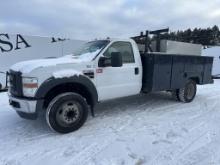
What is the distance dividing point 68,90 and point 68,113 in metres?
0.51

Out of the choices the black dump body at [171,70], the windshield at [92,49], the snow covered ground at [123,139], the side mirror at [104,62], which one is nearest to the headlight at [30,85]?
the snow covered ground at [123,139]

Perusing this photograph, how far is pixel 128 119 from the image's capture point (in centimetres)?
601

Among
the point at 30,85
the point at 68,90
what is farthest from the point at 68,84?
the point at 30,85

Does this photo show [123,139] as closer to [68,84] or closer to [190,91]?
[68,84]

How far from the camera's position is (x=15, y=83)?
504 centimetres

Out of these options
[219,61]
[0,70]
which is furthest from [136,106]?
[219,61]

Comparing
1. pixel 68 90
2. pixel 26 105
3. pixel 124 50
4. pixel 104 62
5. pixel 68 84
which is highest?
pixel 124 50

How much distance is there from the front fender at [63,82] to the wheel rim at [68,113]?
0.42m

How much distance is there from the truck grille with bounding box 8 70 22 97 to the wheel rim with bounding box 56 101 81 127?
86 cm

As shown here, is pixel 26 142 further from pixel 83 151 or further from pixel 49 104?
pixel 83 151

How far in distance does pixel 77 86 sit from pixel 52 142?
1.29m

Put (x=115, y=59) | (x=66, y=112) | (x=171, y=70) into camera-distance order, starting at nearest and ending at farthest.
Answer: (x=66, y=112), (x=115, y=59), (x=171, y=70)

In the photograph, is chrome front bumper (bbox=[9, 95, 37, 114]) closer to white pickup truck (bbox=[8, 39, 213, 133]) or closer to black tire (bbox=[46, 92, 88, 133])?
white pickup truck (bbox=[8, 39, 213, 133])

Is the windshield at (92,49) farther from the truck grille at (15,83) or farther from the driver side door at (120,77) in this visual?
the truck grille at (15,83)
